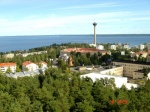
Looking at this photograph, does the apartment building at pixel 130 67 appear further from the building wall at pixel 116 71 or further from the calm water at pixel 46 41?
the calm water at pixel 46 41

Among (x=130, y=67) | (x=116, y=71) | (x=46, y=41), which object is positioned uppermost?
(x=130, y=67)

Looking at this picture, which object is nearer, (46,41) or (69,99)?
(69,99)

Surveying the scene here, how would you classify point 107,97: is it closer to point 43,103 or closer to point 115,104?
point 115,104

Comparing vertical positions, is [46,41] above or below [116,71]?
below

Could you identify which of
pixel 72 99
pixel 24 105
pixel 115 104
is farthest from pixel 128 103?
pixel 24 105

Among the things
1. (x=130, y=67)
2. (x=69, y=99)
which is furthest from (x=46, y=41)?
(x=69, y=99)

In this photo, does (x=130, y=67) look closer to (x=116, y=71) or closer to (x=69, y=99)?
(x=116, y=71)

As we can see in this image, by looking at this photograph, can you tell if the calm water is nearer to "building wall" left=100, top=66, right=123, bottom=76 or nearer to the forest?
"building wall" left=100, top=66, right=123, bottom=76

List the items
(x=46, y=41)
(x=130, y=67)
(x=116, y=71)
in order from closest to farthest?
1. (x=116, y=71)
2. (x=130, y=67)
3. (x=46, y=41)

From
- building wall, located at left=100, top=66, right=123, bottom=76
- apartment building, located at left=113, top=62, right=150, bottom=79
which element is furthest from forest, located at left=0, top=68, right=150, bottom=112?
apartment building, located at left=113, top=62, right=150, bottom=79

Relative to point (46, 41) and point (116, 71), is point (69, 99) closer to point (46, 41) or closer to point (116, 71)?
point (116, 71)

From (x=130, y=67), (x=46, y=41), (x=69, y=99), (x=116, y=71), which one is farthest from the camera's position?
(x=46, y=41)
